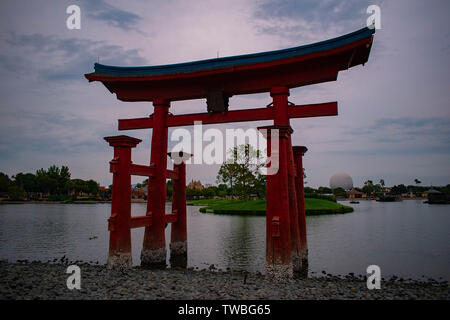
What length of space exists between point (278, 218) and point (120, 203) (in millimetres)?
4871

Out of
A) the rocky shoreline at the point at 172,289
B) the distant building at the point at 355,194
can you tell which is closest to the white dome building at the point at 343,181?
the distant building at the point at 355,194

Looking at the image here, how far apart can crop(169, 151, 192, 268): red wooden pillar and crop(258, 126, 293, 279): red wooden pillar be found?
5582mm

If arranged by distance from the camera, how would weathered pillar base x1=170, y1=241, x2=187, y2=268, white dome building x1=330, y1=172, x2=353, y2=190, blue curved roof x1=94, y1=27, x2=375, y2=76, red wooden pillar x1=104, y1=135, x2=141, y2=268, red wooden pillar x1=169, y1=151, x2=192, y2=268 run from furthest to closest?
white dome building x1=330, y1=172, x2=353, y2=190 < red wooden pillar x1=169, y1=151, x2=192, y2=268 < weathered pillar base x1=170, y1=241, x2=187, y2=268 < red wooden pillar x1=104, y1=135, x2=141, y2=268 < blue curved roof x1=94, y1=27, x2=375, y2=76

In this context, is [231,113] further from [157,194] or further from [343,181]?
[343,181]

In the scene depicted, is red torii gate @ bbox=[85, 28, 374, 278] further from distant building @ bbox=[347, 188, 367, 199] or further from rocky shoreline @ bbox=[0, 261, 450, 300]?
distant building @ bbox=[347, 188, 367, 199]

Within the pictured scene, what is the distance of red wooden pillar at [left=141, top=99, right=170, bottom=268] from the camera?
35.8 feet

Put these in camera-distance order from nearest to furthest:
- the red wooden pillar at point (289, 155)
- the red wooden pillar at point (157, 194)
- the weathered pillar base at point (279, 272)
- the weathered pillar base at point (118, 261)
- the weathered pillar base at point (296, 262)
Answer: the weathered pillar base at point (279, 272), the weathered pillar base at point (118, 261), the red wooden pillar at point (289, 155), the weathered pillar base at point (296, 262), the red wooden pillar at point (157, 194)

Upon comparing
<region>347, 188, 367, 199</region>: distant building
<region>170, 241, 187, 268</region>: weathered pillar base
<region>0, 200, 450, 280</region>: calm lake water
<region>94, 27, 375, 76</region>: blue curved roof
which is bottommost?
<region>347, 188, 367, 199</region>: distant building

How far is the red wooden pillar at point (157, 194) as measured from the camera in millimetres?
10914

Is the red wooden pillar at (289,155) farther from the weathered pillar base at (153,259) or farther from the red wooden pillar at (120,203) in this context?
the weathered pillar base at (153,259)

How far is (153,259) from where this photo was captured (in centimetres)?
1079

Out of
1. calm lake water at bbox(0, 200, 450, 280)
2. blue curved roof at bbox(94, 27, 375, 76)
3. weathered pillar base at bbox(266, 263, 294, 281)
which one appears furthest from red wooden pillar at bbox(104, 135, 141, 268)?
weathered pillar base at bbox(266, 263, 294, 281)

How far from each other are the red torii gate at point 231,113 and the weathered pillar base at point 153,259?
0.11ft
